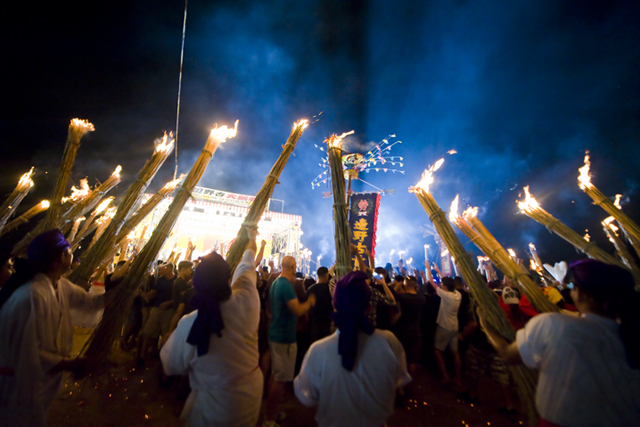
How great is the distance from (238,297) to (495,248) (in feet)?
12.6

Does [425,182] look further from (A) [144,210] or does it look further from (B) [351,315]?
(A) [144,210]

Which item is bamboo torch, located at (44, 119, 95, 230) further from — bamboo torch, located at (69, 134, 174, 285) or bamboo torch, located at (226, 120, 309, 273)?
bamboo torch, located at (226, 120, 309, 273)

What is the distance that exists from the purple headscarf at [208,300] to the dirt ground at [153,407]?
2.15 metres

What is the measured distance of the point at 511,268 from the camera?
325cm

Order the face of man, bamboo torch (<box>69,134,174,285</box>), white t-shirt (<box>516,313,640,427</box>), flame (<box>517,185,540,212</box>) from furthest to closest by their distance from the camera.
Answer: flame (<box>517,185,540,212</box>) → the face of man → bamboo torch (<box>69,134,174,285</box>) → white t-shirt (<box>516,313,640,427</box>)

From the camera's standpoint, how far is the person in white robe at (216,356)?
5.45 feet

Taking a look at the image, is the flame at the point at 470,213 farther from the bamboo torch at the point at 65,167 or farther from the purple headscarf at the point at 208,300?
the bamboo torch at the point at 65,167

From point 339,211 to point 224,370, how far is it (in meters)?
2.00

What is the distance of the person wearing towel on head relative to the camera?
1455 millimetres

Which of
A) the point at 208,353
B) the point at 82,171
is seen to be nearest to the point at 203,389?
the point at 208,353

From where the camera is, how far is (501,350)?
5.90ft

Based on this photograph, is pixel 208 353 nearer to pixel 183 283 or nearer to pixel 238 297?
pixel 238 297

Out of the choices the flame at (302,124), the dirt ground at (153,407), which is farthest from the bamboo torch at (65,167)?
the flame at (302,124)

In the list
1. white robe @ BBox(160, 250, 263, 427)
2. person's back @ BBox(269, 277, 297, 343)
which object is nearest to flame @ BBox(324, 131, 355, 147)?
person's back @ BBox(269, 277, 297, 343)
